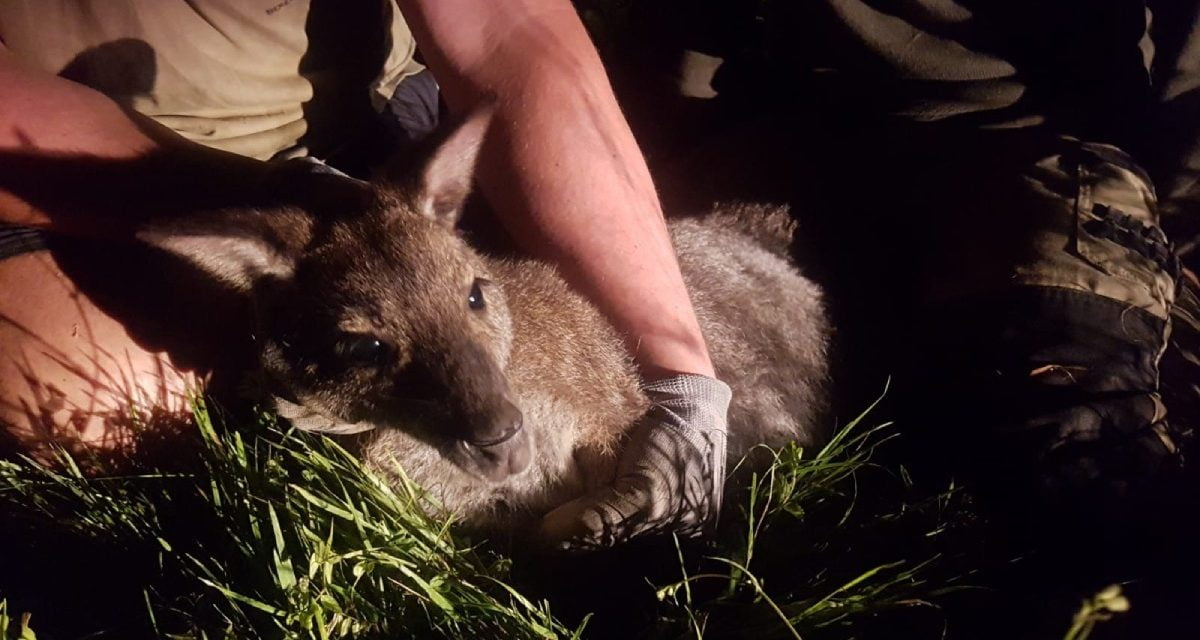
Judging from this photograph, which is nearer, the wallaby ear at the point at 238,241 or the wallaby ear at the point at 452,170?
the wallaby ear at the point at 238,241

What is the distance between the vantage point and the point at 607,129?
109 inches

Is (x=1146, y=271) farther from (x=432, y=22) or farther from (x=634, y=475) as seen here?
(x=432, y=22)

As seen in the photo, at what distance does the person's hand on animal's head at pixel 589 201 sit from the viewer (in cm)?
232

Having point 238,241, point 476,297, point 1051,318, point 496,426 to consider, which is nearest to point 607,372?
point 476,297

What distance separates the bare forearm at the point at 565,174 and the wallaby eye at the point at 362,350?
894 mm

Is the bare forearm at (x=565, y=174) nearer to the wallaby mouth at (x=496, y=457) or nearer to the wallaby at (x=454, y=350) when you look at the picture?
the wallaby at (x=454, y=350)

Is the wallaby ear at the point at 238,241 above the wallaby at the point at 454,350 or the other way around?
above

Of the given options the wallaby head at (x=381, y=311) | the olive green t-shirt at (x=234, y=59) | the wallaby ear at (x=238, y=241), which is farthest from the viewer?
the olive green t-shirt at (x=234, y=59)

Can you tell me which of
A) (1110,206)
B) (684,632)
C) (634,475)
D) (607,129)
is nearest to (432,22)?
(607,129)

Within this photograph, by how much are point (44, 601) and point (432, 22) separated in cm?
232

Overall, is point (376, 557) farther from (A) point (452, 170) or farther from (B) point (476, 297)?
(A) point (452, 170)

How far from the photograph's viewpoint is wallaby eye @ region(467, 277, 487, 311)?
2094 millimetres

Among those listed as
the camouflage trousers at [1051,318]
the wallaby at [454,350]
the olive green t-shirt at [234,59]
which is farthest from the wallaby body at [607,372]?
the olive green t-shirt at [234,59]

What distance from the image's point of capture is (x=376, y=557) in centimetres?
203
